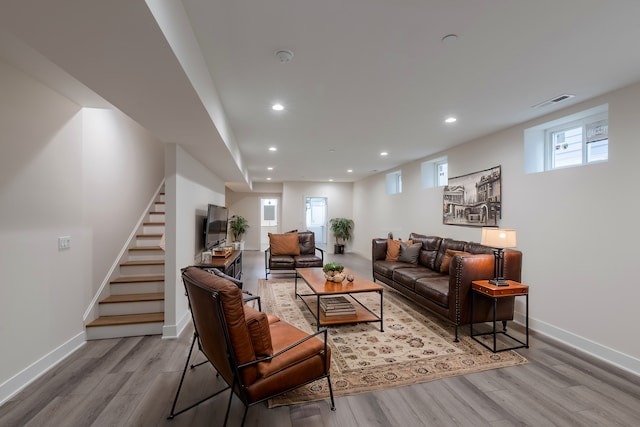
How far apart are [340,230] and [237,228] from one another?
3.52 meters

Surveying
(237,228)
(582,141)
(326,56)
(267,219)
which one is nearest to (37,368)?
(326,56)

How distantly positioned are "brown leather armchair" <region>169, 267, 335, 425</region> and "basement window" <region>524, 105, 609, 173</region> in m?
3.47

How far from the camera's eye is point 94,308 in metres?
3.15

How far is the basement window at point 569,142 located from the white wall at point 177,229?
429 cm

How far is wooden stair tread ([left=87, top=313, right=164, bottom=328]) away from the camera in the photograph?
305 cm

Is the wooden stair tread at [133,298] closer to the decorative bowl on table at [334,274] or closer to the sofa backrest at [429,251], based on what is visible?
the decorative bowl on table at [334,274]

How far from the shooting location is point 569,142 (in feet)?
11.1

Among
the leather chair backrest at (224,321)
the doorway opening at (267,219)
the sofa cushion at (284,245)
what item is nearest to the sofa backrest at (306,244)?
the sofa cushion at (284,245)

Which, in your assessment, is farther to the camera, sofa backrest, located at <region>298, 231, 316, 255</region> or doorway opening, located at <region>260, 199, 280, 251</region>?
doorway opening, located at <region>260, 199, 280, 251</region>

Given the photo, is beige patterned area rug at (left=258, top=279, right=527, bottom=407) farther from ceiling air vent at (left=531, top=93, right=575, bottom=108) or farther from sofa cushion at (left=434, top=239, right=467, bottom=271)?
ceiling air vent at (left=531, top=93, right=575, bottom=108)

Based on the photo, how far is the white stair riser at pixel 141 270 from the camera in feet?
12.2

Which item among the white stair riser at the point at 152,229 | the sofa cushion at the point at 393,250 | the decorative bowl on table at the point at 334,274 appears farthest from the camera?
the sofa cushion at the point at 393,250

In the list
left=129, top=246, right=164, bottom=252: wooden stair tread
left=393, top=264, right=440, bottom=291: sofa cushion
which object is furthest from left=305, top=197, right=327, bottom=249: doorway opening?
left=129, top=246, right=164, bottom=252: wooden stair tread

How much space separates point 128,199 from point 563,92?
17.4ft
